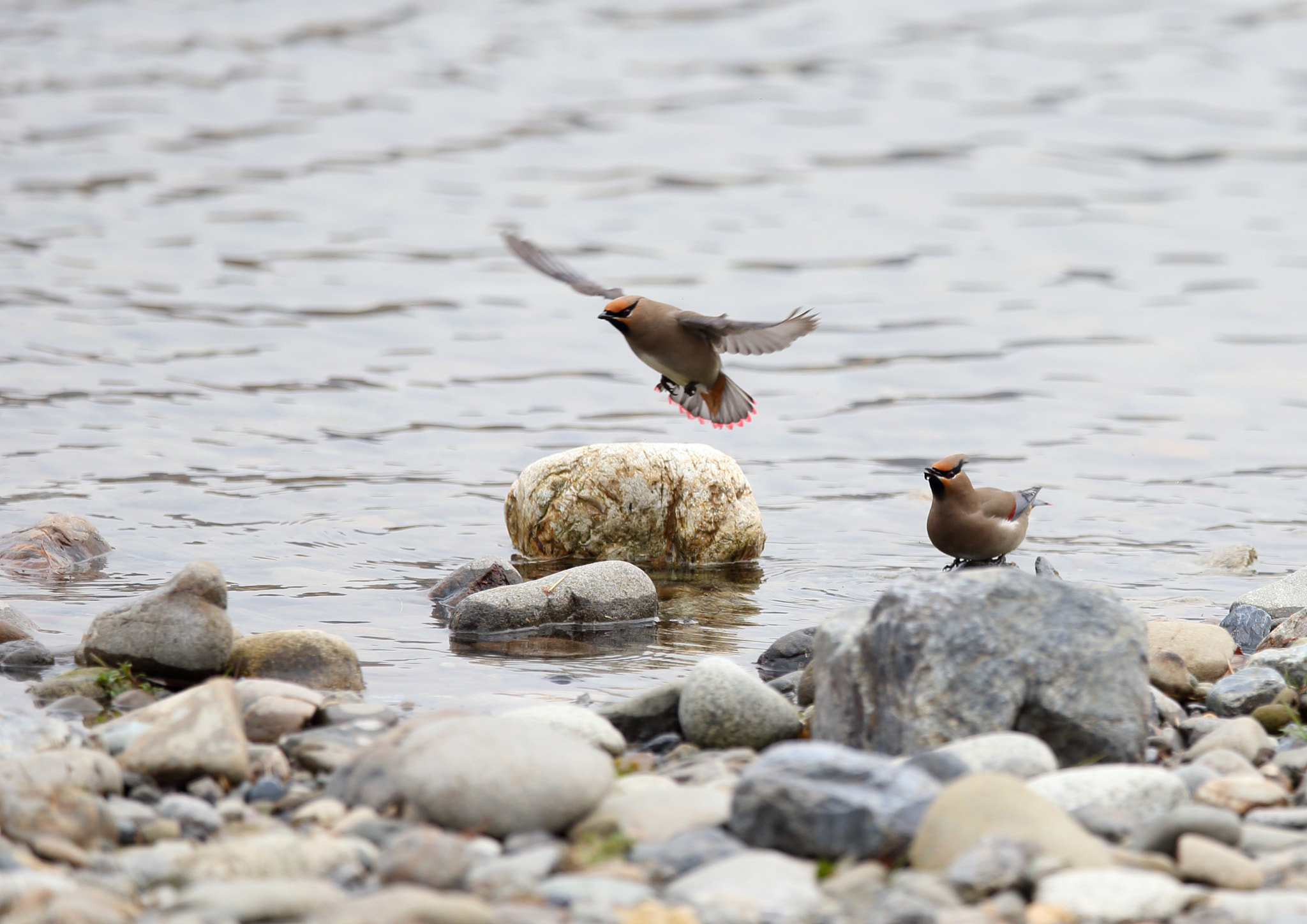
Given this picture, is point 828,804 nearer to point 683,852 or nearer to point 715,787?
point 683,852

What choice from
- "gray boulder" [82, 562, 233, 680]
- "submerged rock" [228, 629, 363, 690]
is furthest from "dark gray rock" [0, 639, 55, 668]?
"submerged rock" [228, 629, 363, 690]

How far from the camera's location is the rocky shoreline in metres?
4.33

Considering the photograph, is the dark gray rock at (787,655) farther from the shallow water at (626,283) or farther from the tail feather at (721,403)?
the tail feather at (721,403)

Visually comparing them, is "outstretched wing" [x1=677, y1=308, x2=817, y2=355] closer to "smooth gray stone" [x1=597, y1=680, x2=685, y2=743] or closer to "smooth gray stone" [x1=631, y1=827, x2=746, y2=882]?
"smooth gray stone" [x1=597, y1=680, x2=685, y2=743]

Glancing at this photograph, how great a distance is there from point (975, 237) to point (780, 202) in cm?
292

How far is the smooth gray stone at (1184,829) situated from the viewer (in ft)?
15.6

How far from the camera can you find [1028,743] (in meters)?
5.49

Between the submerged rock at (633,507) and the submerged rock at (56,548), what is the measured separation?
2675 mm

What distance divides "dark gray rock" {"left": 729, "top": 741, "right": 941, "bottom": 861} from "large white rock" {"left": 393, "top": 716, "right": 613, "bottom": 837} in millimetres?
523

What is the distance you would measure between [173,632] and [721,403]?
429 cm

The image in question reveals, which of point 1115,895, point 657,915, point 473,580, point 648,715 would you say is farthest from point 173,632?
point 1115,895

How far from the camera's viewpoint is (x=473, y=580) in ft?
30.2

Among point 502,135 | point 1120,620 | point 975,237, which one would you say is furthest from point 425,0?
point 1120,620

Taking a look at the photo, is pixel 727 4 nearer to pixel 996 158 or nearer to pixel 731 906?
pixel 996 158
